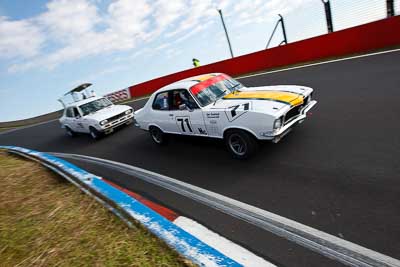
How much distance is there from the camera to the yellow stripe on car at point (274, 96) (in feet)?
15.5

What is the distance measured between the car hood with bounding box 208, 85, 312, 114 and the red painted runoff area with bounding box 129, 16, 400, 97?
27.6ft

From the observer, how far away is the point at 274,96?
488 cm

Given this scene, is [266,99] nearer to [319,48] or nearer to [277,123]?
[277,123]

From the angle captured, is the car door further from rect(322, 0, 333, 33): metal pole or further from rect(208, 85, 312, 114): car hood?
rect(322, 0, 333, 33): metal pole

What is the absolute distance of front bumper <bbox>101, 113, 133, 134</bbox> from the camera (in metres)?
9.37

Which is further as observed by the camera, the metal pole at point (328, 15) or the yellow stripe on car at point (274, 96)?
the metal pole at point (328, 15)

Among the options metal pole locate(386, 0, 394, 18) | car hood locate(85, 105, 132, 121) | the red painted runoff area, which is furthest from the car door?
metal pole locate(386, 0, 394, 18)

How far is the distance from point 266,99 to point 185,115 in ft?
5.69

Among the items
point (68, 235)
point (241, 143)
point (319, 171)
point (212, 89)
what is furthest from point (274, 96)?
point (68, 235)

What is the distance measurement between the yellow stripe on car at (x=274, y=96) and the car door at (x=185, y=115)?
2.36ft

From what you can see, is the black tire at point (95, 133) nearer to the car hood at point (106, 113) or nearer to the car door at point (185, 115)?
the car hood at point (106, 113)

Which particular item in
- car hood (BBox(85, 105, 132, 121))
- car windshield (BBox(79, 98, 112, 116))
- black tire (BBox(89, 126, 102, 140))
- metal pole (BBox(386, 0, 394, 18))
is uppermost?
metal pole (BBox(386, 0, 394, 18))

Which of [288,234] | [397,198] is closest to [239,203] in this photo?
[288,234]

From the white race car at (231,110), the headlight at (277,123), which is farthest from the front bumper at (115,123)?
the headlight at (277,123)
